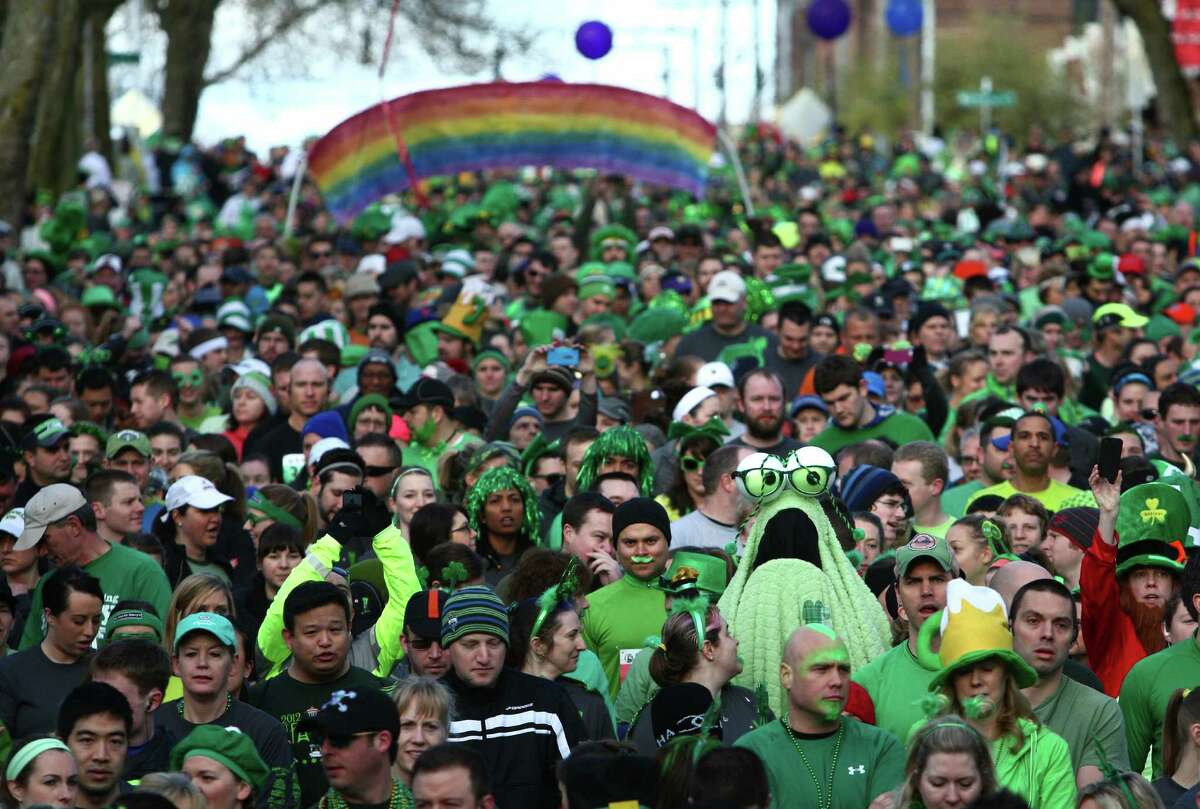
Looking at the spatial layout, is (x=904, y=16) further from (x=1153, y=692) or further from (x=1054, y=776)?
(x=1054, y=776)

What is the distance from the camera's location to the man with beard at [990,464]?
11.6 metres

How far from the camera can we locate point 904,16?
3797cm

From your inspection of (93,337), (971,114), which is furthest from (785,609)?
(971,114)

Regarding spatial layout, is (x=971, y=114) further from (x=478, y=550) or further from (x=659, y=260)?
(x=478, y=550)

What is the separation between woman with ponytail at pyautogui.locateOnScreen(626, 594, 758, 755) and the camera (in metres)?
7.71

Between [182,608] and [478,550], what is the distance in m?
1.94

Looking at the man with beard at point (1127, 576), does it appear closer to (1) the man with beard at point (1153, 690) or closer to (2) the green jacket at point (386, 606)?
(1) the man with beard at point (1153, 690)

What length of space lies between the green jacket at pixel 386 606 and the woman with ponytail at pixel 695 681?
48.6 inches

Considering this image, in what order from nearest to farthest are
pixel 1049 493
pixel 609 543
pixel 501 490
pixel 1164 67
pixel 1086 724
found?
pixel 1086 724, pixel 609 543, pixel 501 490, pixel 1049 493, pixel 1164 67

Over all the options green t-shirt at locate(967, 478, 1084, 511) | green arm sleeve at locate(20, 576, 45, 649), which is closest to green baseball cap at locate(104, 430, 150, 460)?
green arm sleeve at locate(20, 576, 45, 649)

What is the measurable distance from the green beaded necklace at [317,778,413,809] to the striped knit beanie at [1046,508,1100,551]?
344cm

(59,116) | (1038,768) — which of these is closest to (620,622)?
(1038,768)

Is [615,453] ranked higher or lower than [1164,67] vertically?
lower

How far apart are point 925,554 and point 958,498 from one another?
3345mm
